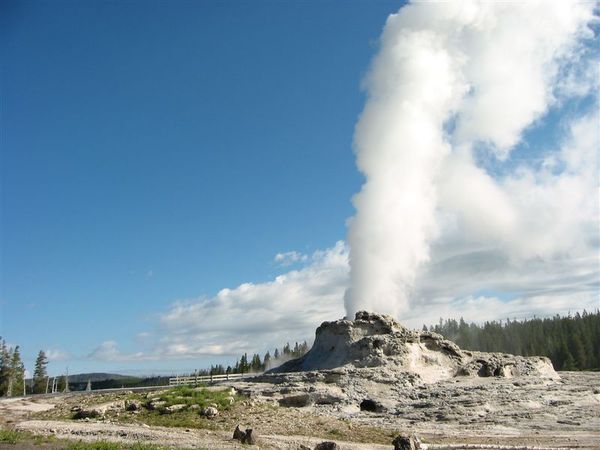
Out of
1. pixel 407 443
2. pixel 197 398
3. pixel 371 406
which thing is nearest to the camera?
pixel 407 443

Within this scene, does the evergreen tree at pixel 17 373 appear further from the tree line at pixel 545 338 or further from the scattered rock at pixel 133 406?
the tree line at pixel 545 338

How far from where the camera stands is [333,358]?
45.1m

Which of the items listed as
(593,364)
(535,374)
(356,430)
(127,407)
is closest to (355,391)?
(356,430)

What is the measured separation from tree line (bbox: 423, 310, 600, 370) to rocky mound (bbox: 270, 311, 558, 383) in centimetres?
5533

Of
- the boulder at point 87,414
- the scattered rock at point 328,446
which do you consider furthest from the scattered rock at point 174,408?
the scattered rock at point 328,446

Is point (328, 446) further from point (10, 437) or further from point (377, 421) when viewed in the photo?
point (377, 421)

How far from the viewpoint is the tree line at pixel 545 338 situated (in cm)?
9606

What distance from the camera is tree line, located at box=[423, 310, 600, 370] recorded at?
96.1m

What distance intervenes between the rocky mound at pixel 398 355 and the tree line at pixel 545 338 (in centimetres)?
5533

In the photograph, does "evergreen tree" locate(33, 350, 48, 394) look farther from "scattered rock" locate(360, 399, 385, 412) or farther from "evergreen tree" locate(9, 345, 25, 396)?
"scattered rock" locate(360, 399, 385, 412)

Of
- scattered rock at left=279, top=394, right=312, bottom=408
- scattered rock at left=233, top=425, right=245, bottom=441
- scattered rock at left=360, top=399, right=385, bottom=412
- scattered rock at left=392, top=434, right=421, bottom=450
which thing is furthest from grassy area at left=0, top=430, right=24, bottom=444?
scattered rock at left=360, top=399, right=385, bottom=412

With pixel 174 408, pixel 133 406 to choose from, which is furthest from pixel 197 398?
pixel 133 406

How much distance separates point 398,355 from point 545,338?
89.2 meters

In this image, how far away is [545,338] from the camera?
116 m
